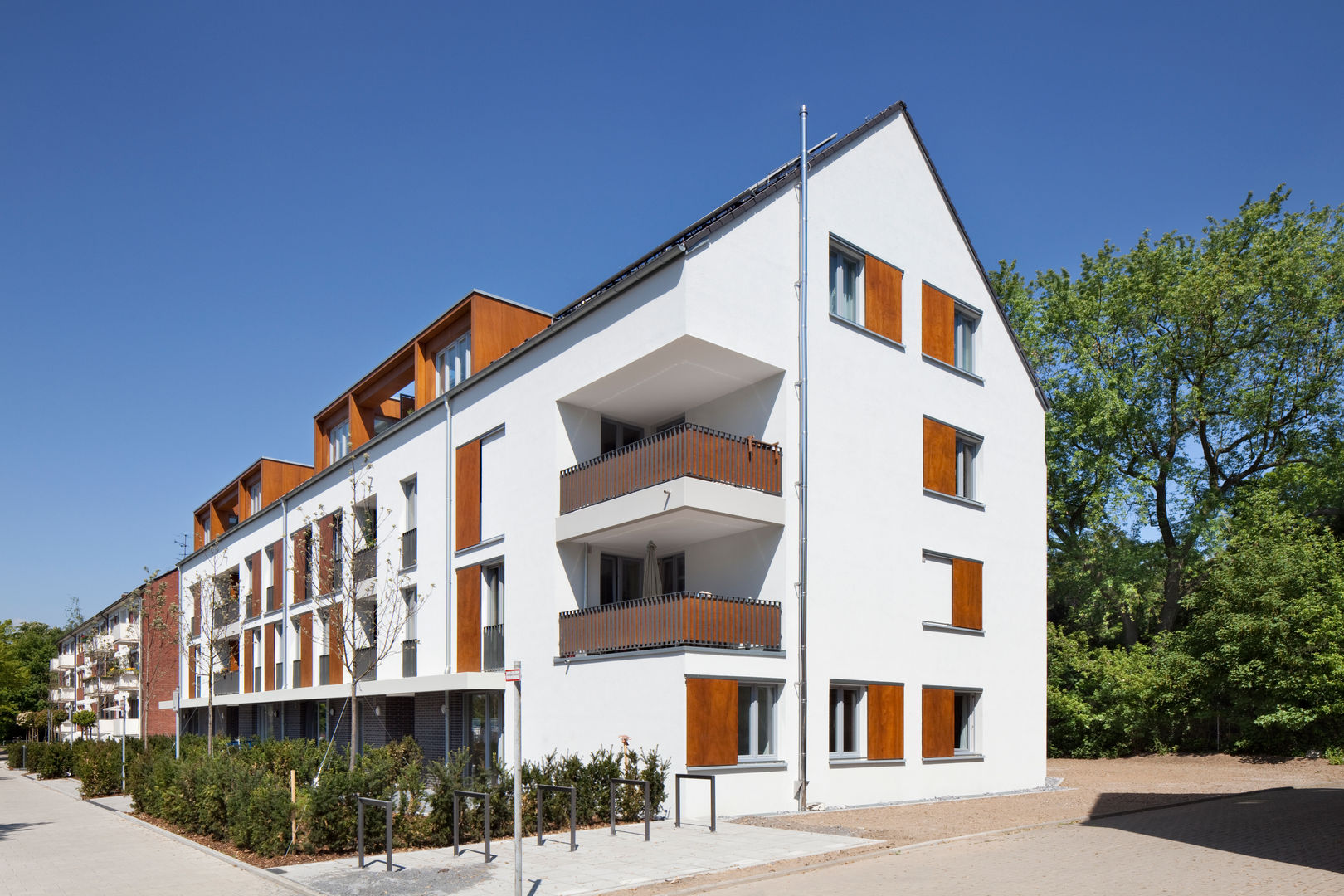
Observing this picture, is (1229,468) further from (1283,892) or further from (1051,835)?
(1283,892)

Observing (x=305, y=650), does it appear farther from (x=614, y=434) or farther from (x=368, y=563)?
(x=614, y=434)

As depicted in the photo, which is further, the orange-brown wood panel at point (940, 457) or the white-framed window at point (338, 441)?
the white-framed window at point (338, 441)

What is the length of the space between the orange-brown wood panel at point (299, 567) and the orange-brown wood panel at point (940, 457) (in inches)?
760

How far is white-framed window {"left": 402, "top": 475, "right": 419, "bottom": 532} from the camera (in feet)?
84.4

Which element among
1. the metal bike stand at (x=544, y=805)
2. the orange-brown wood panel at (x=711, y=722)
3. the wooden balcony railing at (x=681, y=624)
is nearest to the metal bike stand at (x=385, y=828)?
the metal bike stand at (x=544, y=805)

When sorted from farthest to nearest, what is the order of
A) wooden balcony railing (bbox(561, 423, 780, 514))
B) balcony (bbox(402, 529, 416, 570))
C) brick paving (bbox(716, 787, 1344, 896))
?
balcony (bbox(402, 529, 416, 570)) → wooden balcony railing (bbox(561, 423, 780, 514)) → brick paving (bbox(716, 787, 1344, 896))

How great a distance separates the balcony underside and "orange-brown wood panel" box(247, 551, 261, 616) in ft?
69.5

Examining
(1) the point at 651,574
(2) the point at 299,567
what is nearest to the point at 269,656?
(2) the point at 299,567

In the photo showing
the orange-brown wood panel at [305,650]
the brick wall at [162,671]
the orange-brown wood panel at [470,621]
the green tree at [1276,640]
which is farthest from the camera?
the brick wall at [162,671]

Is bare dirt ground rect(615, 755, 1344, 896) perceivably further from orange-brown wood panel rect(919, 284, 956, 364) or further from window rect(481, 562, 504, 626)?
orange-brown wood panel rect(919, 284, 956, 364)

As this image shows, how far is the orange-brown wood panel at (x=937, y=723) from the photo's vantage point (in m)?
20.0

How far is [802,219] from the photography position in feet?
61.1

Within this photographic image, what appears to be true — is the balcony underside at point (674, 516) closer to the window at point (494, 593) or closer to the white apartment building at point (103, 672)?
the window at point (494, 593)

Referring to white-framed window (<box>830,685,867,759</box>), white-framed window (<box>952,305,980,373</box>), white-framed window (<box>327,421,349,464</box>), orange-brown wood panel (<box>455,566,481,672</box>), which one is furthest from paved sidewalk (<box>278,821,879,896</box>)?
white-framed window (<box>327,421,349,464</box>)
